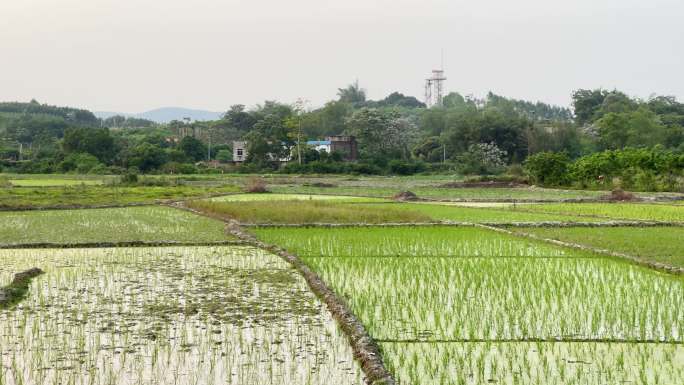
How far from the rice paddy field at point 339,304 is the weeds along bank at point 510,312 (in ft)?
0.08

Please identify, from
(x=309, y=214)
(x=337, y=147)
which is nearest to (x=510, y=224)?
(x=309, y=214)

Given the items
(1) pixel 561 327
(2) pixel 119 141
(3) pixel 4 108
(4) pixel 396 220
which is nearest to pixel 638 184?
(4) pixel 396 220

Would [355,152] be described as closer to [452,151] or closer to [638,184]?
[452,151]

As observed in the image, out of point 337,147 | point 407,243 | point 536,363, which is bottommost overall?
point 536,363

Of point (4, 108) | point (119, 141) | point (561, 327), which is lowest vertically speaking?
point (561, 327)

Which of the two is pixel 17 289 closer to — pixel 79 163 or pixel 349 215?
pixel 349 215

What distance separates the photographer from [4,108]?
100750 mm

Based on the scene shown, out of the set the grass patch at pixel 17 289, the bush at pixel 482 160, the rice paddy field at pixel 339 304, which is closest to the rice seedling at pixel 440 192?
the bush at pixel 482 160

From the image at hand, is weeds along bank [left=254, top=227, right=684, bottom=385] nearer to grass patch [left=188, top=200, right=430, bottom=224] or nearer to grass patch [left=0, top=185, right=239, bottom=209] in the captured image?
grass patch [left=188, top=200, right=430, bottom=224]

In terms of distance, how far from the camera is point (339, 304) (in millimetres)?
7270

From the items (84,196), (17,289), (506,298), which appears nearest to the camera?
(506,298)

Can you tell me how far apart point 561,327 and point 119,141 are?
52000 mm

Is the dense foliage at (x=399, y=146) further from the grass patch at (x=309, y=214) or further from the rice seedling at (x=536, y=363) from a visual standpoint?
the rice seedling at (x=536, y=363)

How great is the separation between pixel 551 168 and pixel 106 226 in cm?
2406
